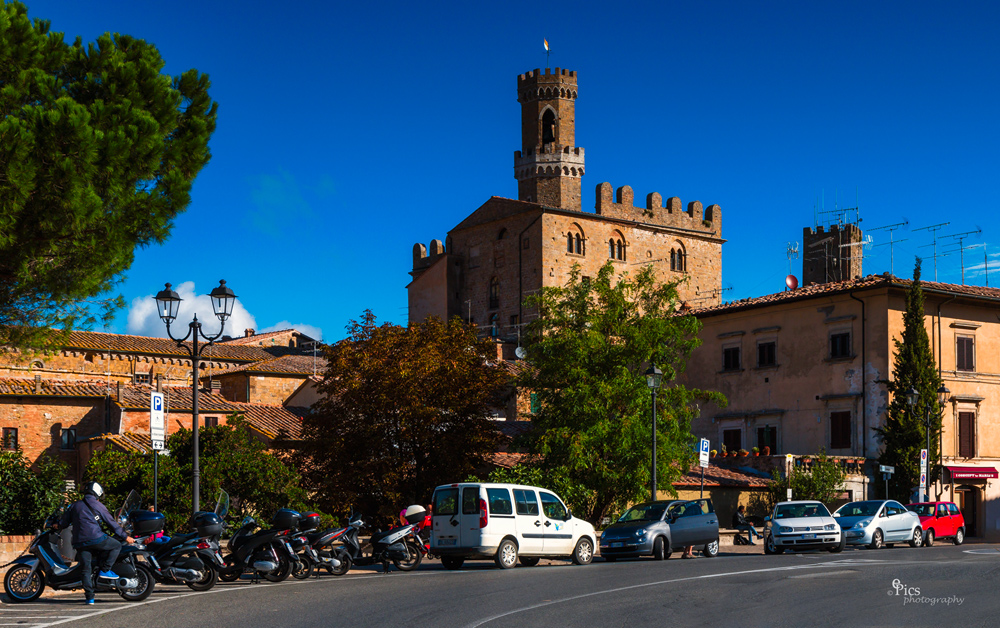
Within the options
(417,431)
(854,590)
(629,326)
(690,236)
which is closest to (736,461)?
(629,326)

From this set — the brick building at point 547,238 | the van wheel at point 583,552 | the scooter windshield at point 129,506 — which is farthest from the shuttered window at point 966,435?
the brick building at point 547,238

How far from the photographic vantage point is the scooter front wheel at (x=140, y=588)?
14781 mm

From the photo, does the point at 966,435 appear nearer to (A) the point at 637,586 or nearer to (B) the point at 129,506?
(A) the point at 637,586

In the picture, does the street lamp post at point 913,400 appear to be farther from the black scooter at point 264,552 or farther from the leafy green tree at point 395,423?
the black scooter at point 264,552

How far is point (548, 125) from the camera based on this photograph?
94062 mm

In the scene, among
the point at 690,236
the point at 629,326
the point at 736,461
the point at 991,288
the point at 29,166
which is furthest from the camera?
the point at 690,236

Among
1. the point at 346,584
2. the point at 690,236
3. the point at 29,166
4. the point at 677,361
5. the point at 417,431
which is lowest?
the point at 346,584

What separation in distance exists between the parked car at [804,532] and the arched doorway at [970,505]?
18.5 meters

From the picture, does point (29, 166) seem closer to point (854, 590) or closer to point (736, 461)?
point (854, 590)

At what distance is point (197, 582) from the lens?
16.3m

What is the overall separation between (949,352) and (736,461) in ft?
30.2

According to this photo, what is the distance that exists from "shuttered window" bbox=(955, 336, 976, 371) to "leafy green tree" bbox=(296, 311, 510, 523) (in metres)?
20.8

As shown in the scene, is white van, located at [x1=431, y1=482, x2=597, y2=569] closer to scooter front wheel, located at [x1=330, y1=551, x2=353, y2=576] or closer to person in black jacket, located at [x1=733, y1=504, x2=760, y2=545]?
scooter front wheel, located at [x1=330, y1=551, x2=353, y2=576]

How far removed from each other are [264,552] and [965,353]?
33.7m
